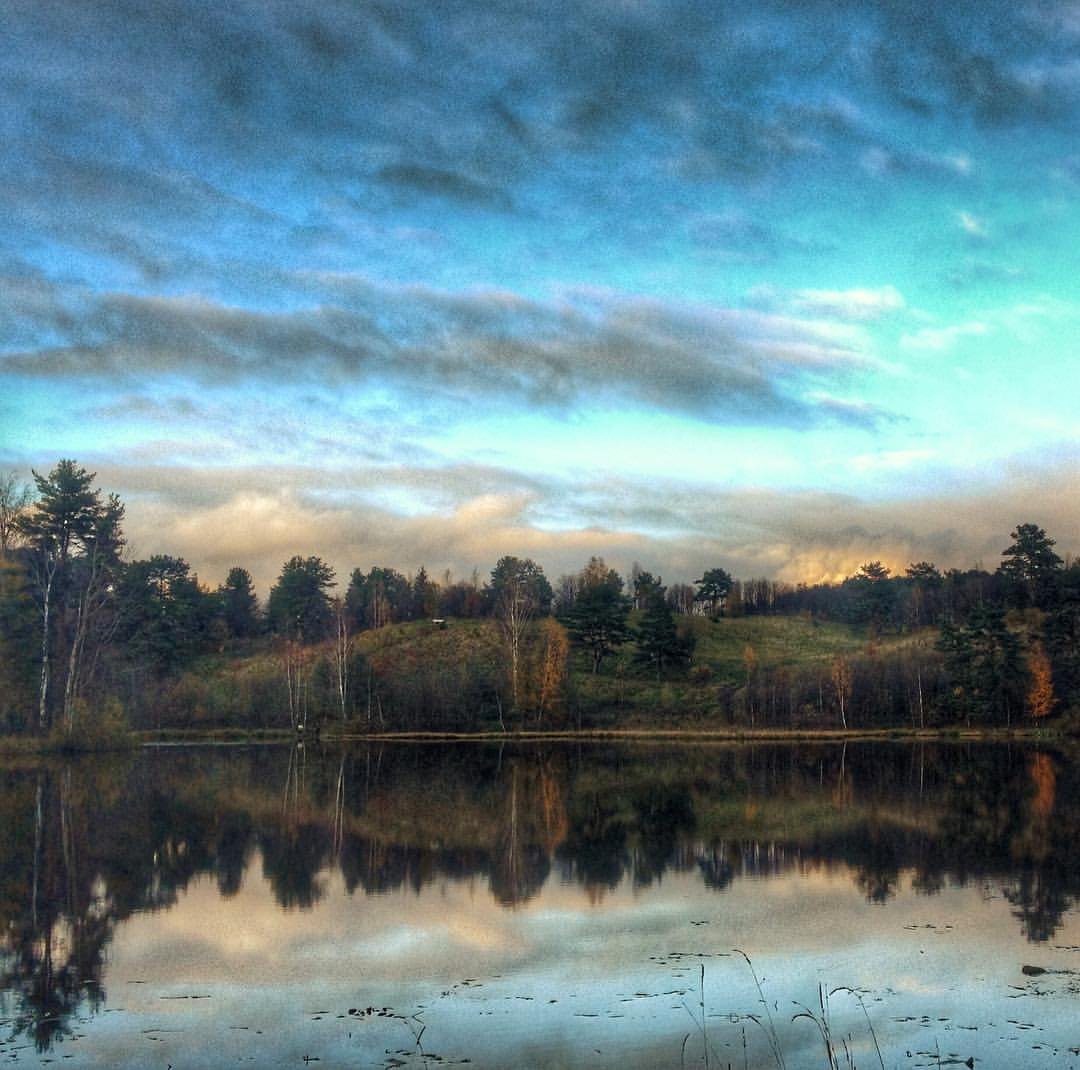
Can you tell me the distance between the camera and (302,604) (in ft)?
384

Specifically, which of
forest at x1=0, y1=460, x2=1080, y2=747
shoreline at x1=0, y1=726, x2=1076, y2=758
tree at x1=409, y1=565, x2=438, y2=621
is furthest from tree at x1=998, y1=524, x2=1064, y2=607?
tree at x1=409, y1=565, x2=438, y2=621

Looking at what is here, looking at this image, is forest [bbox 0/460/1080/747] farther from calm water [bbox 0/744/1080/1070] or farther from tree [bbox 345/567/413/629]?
calm water [bbox 0/744/1080/1070]

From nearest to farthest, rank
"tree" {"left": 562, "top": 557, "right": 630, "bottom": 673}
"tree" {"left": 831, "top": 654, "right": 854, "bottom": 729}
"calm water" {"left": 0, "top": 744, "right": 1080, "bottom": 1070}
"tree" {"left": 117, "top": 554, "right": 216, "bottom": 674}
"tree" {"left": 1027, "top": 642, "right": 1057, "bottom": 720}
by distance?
"calm water" {"left": 0, "top": 744, "right": 1080, "bottom": 1070}
"tree" {"left": 1027, "top": 642, "right": 1057, "bottom": 720}
"tree" {"left": 831, "top": 654, "right": 854, "bottom": 729}
"tree" {"left": 117, "top": 554, "right": 216, "bottom": 674}
"tree" {"left": 562, "top": 557, "right": 630, "bottom": 673}

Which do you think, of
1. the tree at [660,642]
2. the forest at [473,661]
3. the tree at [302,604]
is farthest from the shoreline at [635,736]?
the tree at [302,604]

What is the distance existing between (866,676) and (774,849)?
6315 cm

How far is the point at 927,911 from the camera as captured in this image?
18.4m

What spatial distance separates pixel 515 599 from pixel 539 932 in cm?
7420

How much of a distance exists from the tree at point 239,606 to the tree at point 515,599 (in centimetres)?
2948

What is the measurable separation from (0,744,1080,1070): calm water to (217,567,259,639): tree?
96089mm

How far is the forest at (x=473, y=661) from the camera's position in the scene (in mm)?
61500

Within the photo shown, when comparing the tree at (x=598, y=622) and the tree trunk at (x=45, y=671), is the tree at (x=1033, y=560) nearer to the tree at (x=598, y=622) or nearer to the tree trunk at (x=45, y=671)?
the tree at (x=598, y=622)

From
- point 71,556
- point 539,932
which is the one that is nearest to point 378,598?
point 71,556

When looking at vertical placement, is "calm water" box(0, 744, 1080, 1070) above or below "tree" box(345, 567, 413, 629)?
below

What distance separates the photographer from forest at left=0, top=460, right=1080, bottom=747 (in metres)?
61.5
